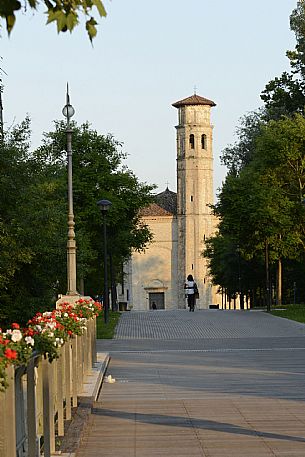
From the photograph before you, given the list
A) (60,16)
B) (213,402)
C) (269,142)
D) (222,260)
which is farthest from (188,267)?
(60,16)

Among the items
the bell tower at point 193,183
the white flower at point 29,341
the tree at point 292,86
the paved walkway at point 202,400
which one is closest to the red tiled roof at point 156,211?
the bell tower at point 193,183

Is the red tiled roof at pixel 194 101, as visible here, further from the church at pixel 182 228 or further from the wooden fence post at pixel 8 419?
the wooden fence post at pixel 8 419

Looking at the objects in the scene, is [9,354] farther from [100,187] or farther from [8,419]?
[100,187]

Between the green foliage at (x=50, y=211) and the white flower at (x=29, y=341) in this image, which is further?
the green foliage at (x=50, y=211)

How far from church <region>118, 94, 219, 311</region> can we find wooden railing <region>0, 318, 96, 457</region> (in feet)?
464

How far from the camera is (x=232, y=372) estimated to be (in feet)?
68.5

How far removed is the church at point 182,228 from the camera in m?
159

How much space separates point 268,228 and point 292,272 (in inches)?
893

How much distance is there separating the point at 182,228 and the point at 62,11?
6107 inches

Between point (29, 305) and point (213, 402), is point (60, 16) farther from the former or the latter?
point (29, 305)

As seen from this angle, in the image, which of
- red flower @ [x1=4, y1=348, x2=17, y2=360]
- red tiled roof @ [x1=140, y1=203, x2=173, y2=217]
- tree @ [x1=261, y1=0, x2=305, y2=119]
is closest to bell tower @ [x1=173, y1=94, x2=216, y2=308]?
red tiled roof @ [x1=140, y1=203, x2=173, y2=217]

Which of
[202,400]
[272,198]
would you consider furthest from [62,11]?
[272,198]

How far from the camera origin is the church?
159 m

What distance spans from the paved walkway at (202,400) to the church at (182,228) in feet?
417
